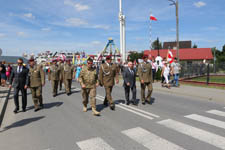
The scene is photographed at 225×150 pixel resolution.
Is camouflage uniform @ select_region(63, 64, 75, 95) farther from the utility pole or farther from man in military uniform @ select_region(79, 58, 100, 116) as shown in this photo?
the utility pole

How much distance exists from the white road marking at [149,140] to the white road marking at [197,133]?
2.46 ft

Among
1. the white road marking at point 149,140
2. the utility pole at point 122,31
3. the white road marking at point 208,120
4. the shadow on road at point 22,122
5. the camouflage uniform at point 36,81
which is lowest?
the shadow on road at point 22,122

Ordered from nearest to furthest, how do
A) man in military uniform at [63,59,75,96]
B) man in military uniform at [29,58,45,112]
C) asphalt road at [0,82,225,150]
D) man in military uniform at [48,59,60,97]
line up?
asphalt road at [0,82,225,150], man in military uniform at [29,58,45,112], man in military uniform at [48,59,60,97], man in military uniform at [63,59,75,96]

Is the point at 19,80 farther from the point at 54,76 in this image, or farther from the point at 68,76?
the point at 68,76

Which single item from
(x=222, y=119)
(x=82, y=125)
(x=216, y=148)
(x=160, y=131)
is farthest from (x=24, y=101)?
(x=222, y=119)

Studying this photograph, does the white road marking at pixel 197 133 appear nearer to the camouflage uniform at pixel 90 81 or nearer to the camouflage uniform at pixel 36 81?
the camouflage uniform at pixel 90 81

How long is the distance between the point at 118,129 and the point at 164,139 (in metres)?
1.16

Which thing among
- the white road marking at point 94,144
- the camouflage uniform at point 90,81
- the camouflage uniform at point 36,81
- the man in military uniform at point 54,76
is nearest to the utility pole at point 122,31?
the man in military uniform at point 54,76

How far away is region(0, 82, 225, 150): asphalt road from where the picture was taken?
12.5 ft

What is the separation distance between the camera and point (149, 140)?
3.98m

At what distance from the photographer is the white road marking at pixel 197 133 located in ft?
Answer: 12.6

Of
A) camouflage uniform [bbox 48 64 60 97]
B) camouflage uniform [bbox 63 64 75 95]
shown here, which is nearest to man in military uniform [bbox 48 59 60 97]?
camouflage uniform [bbox 48 64 60 97]

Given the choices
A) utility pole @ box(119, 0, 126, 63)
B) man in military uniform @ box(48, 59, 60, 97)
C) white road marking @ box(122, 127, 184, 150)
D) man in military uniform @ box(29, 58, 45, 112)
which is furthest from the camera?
utility pole @ box(119, 0, 126, 63)

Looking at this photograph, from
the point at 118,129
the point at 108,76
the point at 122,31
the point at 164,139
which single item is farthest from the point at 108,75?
the point at 122,31
